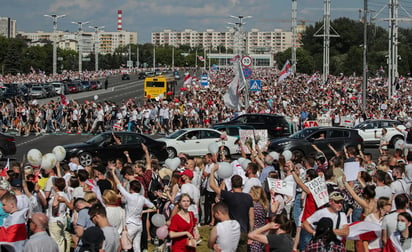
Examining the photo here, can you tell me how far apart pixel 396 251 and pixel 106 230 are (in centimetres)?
338

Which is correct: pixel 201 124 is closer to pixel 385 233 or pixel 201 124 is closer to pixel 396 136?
pixel 396 136

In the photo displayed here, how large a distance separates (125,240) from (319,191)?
2719mm

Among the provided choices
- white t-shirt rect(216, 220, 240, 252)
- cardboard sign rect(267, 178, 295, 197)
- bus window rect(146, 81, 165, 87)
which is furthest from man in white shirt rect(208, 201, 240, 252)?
bus window rect(146, 81, 165, 87)

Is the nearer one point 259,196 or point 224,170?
point 259,196

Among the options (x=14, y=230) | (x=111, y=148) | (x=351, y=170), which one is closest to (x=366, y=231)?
(x=351, y=170)

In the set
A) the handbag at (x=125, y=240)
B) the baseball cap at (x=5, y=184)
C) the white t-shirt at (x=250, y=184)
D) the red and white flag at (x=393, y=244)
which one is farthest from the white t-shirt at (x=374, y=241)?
the baseball cap at (x=5, y=184)

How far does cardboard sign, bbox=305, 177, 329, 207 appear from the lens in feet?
32.3

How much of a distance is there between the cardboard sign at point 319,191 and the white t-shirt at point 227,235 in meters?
1.98

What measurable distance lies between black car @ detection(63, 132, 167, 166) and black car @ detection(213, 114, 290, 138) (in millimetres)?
7829

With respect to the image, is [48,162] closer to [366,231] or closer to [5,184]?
[5,184]

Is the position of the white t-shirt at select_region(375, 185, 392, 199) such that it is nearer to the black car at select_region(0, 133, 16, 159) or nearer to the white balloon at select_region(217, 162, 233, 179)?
the white balloon at select_region(217, 162, 233, 179)

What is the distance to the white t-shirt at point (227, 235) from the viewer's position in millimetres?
8125

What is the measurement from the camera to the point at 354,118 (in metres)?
36.1

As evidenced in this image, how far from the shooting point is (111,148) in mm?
23516
